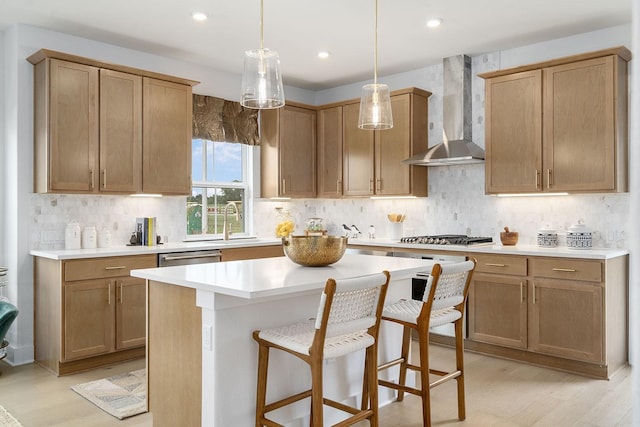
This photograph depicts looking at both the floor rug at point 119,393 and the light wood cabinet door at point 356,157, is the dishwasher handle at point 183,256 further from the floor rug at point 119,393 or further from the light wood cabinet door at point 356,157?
the light wood cabinet door at point 356,157

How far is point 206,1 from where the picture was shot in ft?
12.5

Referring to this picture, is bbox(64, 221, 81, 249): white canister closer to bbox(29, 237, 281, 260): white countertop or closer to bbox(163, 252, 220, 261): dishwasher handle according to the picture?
bbox(29, 237, 281, 260): white countertop

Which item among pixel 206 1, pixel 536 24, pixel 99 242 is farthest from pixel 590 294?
pixel 99 242

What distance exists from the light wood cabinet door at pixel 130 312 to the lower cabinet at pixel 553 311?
112 inches

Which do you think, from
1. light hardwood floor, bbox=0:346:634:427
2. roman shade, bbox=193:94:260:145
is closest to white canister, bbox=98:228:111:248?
light hardwood floor, bbox=0:346:634:427

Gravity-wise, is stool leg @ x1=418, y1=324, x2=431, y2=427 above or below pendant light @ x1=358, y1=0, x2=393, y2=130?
below

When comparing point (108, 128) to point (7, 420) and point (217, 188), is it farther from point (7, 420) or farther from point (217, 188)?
point (7, 420)

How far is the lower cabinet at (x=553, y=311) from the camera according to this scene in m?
3.84

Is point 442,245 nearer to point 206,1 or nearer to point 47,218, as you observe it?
point 206,1

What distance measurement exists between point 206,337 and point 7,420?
5.32ft

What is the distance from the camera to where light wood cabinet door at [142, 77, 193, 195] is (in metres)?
4.62

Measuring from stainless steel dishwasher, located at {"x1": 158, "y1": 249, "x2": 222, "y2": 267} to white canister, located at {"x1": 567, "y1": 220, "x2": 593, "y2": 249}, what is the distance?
10.2 feet

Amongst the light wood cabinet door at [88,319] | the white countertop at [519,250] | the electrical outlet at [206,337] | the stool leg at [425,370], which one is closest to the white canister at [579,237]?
the white countertop at [519,250]

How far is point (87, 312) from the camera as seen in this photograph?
3.99 meters
